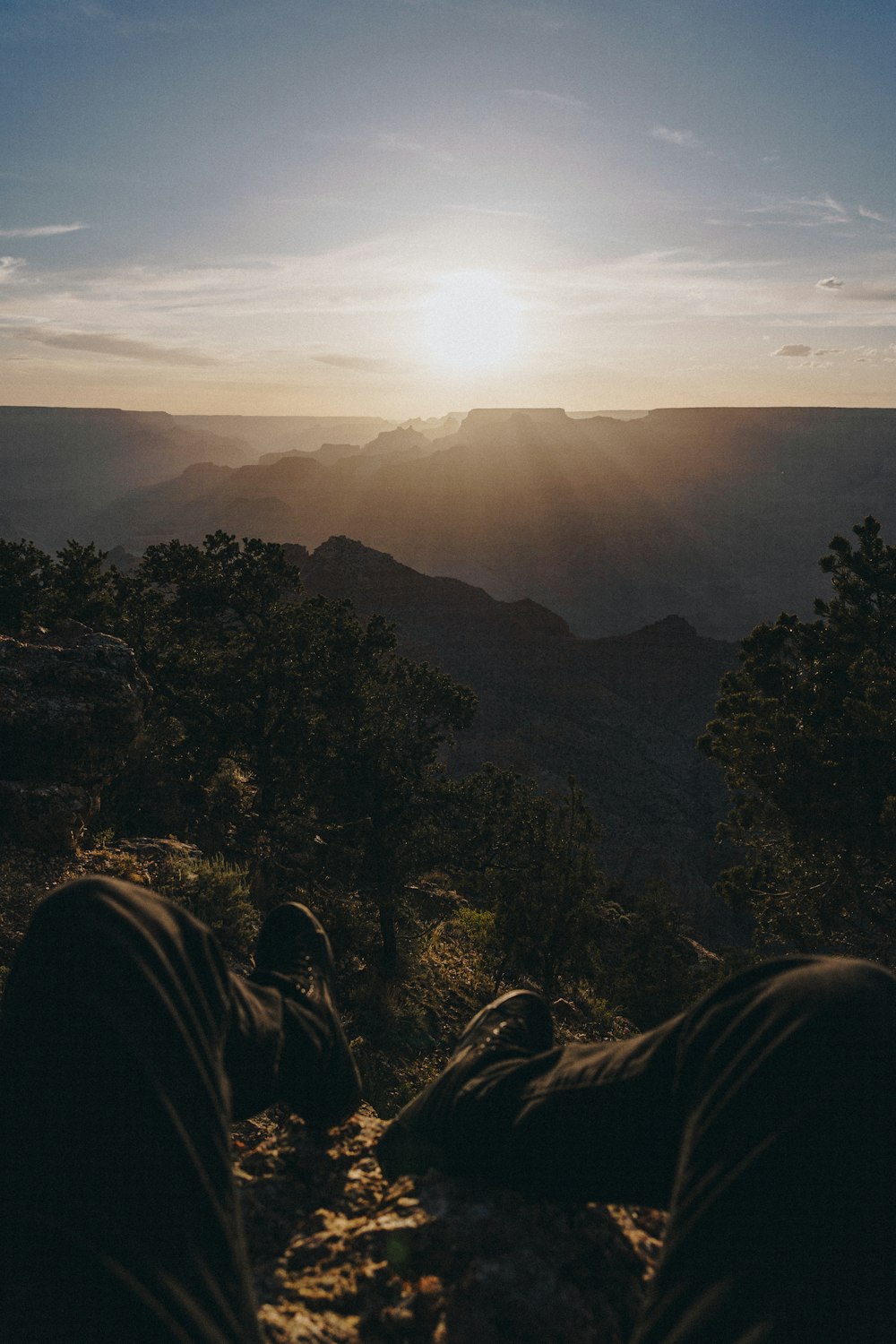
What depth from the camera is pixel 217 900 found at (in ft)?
22.8

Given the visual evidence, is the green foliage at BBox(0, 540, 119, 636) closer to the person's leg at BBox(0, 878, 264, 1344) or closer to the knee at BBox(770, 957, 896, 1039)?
the person's leg at BBox(0, 878, 264, 1344)

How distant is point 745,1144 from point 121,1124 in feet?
5.18

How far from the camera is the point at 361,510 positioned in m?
193

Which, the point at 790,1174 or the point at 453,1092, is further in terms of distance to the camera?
the point at 453,1092

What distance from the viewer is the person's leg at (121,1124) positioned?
156 centimetres

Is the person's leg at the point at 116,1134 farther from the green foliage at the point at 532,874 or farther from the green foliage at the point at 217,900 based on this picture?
the green foliage at the point at 532,874

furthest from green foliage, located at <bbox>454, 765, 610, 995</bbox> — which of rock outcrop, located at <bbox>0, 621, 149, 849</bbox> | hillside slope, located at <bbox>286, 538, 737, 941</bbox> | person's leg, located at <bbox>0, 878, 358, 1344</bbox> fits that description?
hillside slope, located at <bbox>286, 538, 737, 941</bbox>

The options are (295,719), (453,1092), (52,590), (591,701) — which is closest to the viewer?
(453,1092)

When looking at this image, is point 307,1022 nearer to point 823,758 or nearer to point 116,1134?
point 116,1134

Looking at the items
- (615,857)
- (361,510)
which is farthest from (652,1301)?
(361,510)

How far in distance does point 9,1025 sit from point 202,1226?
2.48ft

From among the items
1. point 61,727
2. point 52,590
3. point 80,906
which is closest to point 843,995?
point 80,906

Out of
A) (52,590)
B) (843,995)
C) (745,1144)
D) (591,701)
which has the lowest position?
(591,701)

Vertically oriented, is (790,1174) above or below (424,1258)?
above
